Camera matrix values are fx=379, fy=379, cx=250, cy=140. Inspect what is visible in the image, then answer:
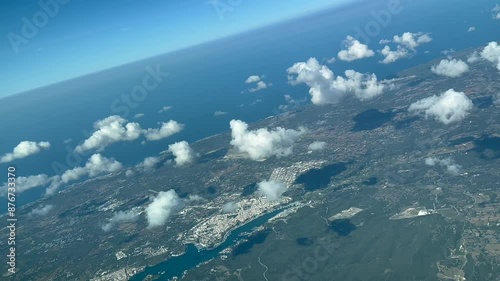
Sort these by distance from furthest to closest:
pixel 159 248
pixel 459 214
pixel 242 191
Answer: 1. pixel 242 191
2. pixel 159 248
3. pixel 459 214

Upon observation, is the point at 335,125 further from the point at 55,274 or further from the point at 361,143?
the point at 55,274

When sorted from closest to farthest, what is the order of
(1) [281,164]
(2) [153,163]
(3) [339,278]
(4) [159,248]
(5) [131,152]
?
(3) [339,278] < (4) [159,248] < (1) [281,164] < (2) [153,163] < (5) [131,152]

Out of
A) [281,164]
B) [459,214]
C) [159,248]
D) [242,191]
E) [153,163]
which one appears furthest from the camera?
[153,163]

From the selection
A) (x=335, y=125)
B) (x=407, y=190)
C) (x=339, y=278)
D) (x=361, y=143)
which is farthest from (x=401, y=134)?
(x=339, y=278)

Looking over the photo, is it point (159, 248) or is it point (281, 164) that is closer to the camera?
point (159, 248)

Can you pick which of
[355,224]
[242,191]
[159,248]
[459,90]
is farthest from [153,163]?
[459,90]

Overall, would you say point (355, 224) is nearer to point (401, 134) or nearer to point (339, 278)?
point (339, 278)

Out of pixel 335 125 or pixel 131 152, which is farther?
pixel 131 152

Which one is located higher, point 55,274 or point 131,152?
point 131,152

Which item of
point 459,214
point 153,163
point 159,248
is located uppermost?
point 153,163
